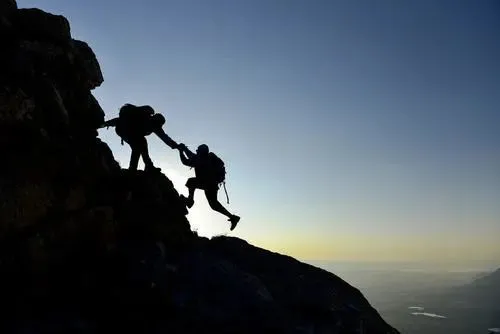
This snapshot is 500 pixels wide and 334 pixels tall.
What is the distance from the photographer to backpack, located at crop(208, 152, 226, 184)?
20.0m

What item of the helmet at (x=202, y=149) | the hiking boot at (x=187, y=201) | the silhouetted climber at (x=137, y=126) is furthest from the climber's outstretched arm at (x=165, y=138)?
the hiking boot at (x=187, y=201)

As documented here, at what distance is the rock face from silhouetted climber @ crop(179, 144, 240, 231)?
1089 mm

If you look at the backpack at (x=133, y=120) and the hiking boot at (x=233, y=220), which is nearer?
the backpack at (x=133, y=120)

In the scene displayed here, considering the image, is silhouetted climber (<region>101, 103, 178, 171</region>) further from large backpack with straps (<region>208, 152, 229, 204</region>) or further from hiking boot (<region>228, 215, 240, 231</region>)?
hiking boot (<region>228, 215, 240, 231</region>)

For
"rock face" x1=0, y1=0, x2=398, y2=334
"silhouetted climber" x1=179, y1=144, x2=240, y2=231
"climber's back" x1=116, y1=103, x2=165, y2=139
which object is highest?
"climber's back" x1=116, y1=103, x2=165, y2=139

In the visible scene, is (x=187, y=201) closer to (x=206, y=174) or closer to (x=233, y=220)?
(x=206, y=174)

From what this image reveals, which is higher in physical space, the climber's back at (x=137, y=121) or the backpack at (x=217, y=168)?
the climber's back at (x=137, y=121)

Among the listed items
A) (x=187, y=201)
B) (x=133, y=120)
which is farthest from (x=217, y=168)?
(x=133, y=120)

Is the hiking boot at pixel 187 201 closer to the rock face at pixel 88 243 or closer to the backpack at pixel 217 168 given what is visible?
the rock face at pixel 88 243

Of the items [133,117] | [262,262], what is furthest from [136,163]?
[262,262]

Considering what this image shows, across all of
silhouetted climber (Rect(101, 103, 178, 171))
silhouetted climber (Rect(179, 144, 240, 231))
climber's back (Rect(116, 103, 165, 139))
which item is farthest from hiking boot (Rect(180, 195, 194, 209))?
climber's back (Rect(116, 103, 165, 139))

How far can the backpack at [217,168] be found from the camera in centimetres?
2002

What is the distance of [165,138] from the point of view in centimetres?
1919

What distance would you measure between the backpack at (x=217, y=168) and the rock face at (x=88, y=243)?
78.9 inches
